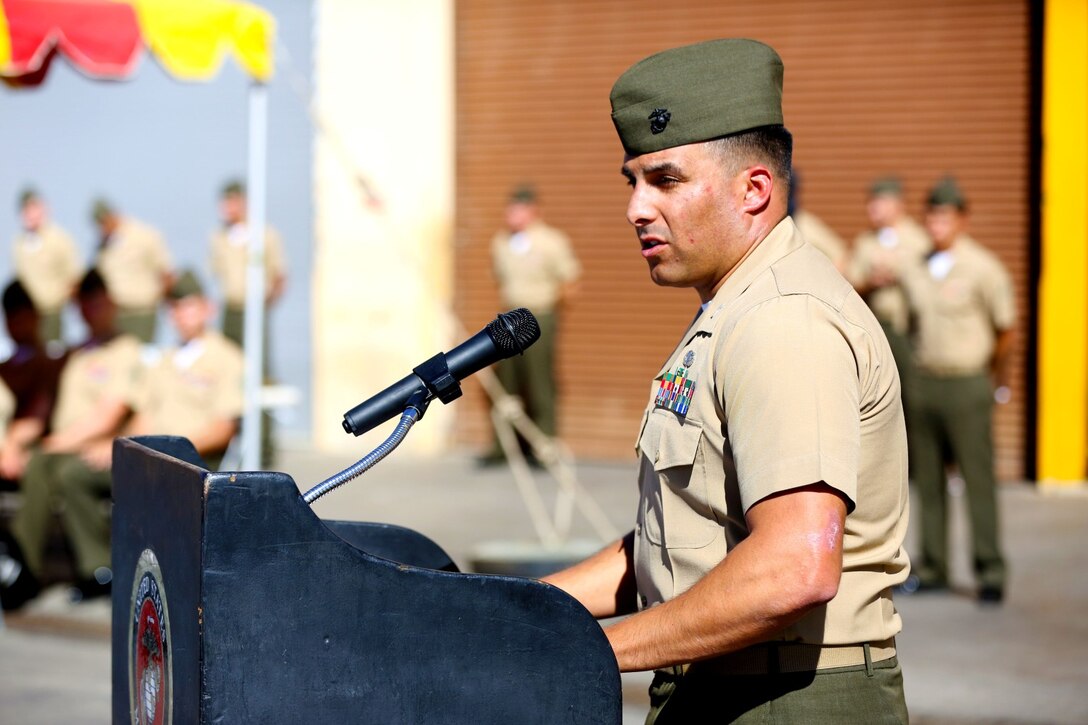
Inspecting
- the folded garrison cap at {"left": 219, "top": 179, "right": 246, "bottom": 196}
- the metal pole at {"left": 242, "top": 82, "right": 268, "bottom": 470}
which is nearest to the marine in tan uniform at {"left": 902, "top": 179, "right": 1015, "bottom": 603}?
the metal pole at {"left": 242, "top": 82, "right": 268, "bottom": 470}

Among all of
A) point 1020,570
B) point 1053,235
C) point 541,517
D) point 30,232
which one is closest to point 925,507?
point 1020,570

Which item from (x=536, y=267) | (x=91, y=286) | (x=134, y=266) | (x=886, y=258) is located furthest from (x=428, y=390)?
(x=134, y=266)

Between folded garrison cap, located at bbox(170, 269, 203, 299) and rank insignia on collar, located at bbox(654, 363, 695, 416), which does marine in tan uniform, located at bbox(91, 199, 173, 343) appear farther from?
rank insignia on collar, located at bbox(654, 363, 695, 416)

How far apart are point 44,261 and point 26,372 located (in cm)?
648

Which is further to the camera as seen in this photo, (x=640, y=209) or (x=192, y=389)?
(x=192, y=389)

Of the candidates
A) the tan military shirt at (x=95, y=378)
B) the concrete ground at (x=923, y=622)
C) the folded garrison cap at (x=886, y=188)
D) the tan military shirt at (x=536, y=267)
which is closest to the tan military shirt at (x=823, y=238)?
the folded garrison cap at (x=886, y=188)

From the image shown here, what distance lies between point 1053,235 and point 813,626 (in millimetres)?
9167

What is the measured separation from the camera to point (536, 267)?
38.9 ft

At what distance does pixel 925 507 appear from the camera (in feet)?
25.5

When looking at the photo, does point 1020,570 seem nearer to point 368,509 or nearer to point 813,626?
point 368,509

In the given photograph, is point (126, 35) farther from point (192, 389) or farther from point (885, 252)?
point (885, 252)

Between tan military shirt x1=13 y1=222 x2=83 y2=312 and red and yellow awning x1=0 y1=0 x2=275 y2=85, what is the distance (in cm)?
688

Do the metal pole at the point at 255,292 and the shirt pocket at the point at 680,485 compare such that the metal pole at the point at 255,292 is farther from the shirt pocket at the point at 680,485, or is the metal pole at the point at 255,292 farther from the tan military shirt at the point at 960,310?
the shirt pocket at the point at 680,485

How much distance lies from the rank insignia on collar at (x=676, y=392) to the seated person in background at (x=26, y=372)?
6706mm
